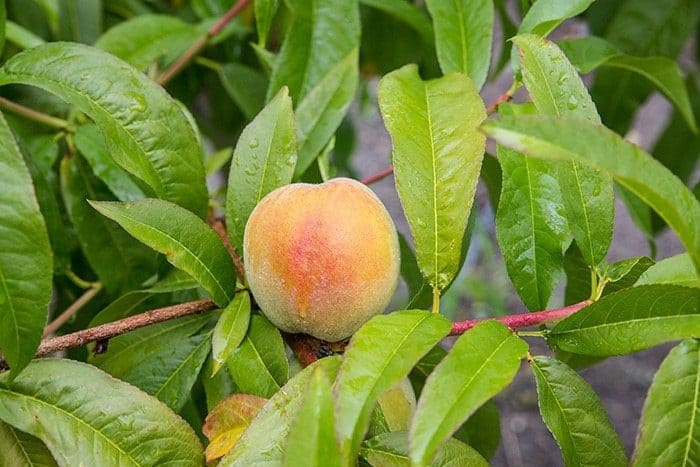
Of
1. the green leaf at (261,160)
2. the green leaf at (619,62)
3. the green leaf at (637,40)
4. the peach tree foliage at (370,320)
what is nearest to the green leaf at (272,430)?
the peach tree foliage at (370,320)

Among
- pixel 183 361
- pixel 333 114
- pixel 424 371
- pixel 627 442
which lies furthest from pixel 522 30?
pixel 627 442

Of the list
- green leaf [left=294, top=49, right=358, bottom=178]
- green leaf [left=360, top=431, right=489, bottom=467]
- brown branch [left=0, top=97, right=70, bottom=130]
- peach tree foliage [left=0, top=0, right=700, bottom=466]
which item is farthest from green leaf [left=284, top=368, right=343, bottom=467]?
brown branch [left=0, top=97, right=70, bottom=130]

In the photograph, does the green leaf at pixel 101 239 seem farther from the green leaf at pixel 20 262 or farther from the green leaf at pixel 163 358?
the green leaf at pixel 20 262

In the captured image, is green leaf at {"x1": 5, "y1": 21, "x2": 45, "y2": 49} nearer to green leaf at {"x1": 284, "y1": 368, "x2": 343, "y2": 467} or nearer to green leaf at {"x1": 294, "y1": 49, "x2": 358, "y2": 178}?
green leaf at {"x1": 294, "y1": 49, "x2": 358, "y2": 178}

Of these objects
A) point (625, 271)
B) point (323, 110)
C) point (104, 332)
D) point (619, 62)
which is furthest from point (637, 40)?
point (104, 332)

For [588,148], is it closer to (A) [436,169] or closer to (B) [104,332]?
(A) [436,169]
